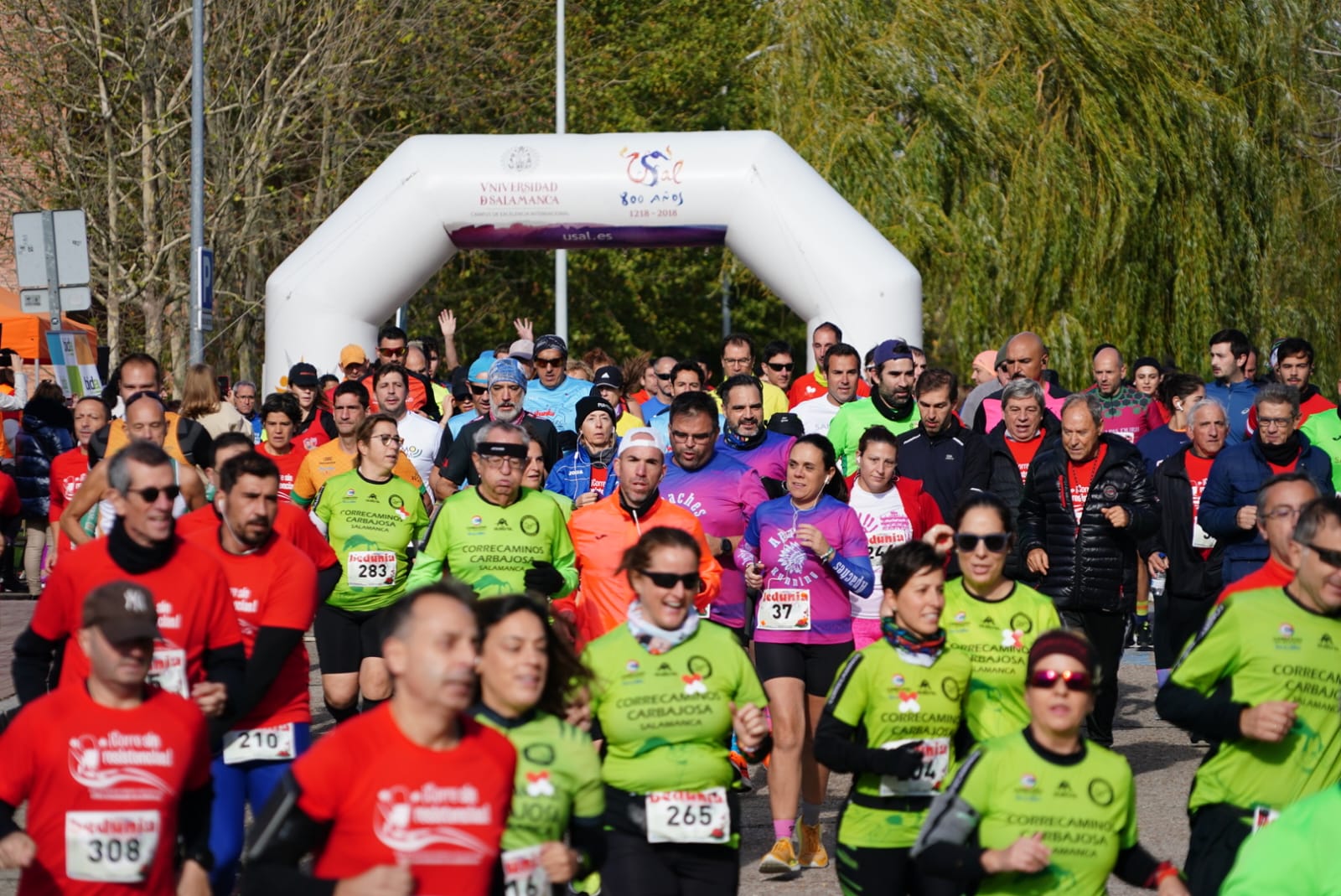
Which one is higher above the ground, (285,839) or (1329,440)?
(1329,440)

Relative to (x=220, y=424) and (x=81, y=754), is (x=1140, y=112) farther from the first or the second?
(x=81, y=754)

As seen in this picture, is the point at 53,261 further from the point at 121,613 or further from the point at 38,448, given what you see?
the point at 121,613

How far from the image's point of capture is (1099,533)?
394 inches

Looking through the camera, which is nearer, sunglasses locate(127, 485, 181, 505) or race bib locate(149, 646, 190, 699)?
sunglasses locate(127, 485, 181, 505)

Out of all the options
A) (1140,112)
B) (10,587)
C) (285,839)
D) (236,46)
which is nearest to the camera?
(285,839)

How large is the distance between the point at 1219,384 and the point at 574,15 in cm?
2494

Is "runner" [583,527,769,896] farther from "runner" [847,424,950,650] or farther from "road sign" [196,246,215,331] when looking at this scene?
"road sign" [196,246,215,331]

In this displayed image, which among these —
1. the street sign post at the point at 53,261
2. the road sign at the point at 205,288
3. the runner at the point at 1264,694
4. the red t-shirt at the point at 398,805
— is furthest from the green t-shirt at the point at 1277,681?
the road sign at the point at 205,288

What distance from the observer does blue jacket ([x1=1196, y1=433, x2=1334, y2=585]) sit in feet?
33.0

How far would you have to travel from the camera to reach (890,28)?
25.1 metres

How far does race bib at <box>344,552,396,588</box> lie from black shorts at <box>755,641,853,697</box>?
2.00 meters

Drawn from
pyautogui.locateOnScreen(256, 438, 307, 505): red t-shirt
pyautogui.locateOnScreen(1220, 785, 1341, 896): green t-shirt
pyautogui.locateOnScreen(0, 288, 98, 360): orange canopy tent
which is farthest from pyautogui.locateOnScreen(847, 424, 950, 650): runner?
pyautogui.locateOnScreen(0, 288, 98, 360): orange canopy tent

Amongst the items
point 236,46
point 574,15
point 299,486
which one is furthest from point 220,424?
point 574,15

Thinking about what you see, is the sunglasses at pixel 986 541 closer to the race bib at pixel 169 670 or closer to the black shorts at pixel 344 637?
the race bib at pixel 169 670
